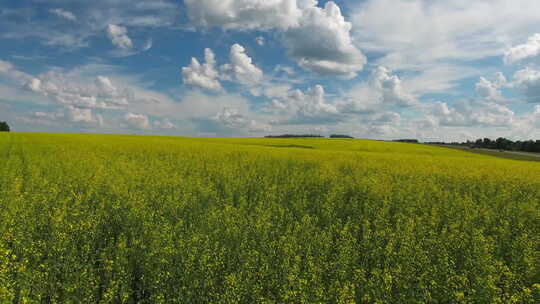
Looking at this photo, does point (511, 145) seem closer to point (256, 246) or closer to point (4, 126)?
point (256, 246)

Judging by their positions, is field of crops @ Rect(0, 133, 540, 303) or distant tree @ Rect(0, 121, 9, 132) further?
distant tree @ Rect(0, 121, 9, 132)

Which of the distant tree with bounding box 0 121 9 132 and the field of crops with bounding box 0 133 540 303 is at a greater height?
the distant tree with bounding box 0 121 9 132

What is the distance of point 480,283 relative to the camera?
4.86 m

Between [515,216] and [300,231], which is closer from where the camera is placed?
[300,231]

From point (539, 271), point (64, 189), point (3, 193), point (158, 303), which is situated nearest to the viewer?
point (158, 303)

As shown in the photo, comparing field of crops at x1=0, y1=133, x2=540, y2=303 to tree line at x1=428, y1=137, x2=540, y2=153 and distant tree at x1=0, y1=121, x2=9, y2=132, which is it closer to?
tree line at x1=428, y1=137, x2=540, y2=153

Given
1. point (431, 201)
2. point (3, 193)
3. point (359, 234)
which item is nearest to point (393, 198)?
point (431, 201)

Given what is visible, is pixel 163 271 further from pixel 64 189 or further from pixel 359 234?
pixel 64 189

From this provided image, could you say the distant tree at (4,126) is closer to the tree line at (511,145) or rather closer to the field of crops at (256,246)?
the field of crops at (256,246)

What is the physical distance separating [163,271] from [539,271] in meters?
7.78

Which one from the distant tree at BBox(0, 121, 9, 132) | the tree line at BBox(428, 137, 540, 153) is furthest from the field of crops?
the distant tree at BBox(0, 121, 9, 132)

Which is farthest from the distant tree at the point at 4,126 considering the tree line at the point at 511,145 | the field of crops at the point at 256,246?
the tree line at the point at 511,145

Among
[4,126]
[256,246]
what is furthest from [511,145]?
[4,126]

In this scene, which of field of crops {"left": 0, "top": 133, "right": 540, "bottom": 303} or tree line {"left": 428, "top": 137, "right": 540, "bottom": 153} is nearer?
field of crops {"left": 0, "top": 133, "right": 540, "bottom": 303}
